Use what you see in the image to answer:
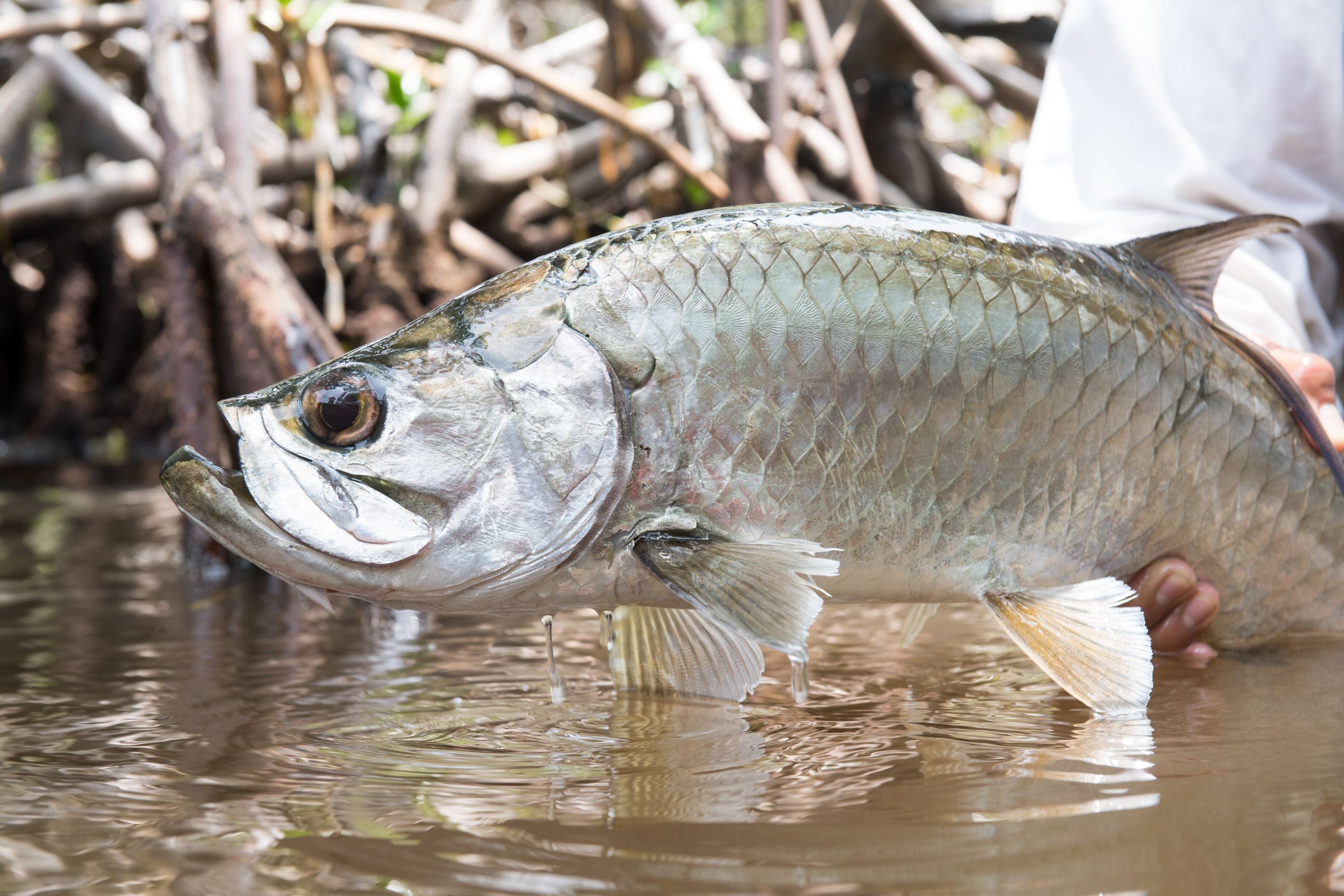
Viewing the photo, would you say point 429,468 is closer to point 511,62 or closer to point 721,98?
point 721,98

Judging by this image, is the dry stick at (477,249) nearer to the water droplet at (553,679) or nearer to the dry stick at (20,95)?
the dry stick at (20,95)

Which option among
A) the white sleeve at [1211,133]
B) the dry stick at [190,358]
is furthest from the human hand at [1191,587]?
the dry stick at [190,358]

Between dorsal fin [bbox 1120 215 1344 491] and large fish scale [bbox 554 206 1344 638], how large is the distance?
0.09 feet

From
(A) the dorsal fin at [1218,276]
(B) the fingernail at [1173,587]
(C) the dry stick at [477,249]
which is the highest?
(C) the dry stick at [477,249]

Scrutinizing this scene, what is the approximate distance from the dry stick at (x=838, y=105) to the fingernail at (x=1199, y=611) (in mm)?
4497

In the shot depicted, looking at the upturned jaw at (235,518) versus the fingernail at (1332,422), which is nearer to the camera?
the upturned jaw at (235,518)

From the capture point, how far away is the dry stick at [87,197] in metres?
8.00

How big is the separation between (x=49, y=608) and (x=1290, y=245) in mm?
3077

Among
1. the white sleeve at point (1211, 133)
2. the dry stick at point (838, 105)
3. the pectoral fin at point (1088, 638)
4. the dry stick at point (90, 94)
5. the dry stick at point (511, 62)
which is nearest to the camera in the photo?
the pectoral fin at point (1088, 638)

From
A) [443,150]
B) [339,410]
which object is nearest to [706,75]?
[443,150]

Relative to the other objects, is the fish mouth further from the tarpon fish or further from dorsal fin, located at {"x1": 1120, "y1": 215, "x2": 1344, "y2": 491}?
dorsal fin, located at {"x1": 1120, "y1": 215, "x2": 1344, "y2": 491}

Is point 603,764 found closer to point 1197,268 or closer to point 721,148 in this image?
point 1197,268

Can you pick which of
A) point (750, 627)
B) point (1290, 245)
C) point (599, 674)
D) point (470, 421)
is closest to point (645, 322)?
point (470, 421)

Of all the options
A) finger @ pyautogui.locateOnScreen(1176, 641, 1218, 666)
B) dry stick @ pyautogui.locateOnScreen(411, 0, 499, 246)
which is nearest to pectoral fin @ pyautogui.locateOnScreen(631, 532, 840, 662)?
finger @ pyautogui.locateOnScreen(1176, 641, 1218, 666)
